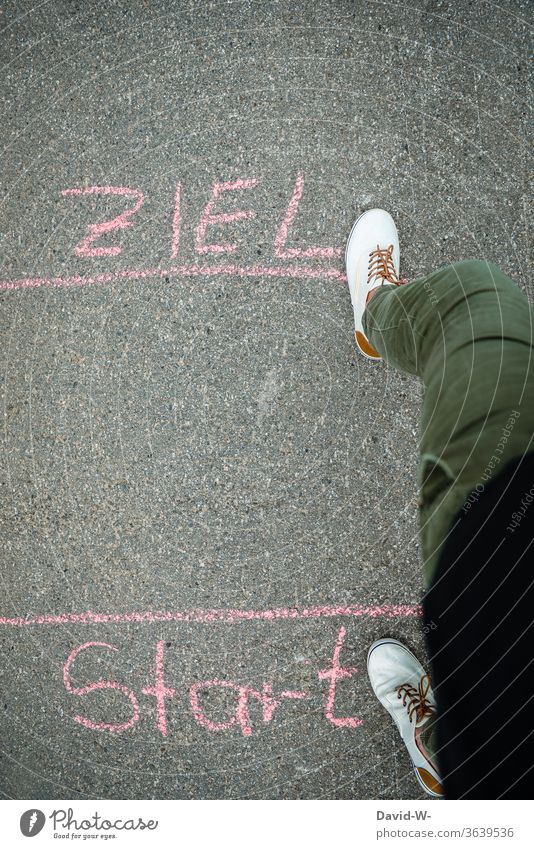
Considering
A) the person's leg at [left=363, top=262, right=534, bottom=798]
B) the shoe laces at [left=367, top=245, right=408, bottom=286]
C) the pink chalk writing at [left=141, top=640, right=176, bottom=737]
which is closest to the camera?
the person's leg at [left=363, top=262, right=534, bottom=798]

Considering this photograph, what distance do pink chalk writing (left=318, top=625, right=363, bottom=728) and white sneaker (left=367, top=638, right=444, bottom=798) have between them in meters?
0.08

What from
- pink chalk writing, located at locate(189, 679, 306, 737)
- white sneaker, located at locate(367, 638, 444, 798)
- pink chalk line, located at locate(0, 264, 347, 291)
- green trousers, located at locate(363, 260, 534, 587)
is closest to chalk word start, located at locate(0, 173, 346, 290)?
pink chalk line, located at locate(0, 264, 347, 291)

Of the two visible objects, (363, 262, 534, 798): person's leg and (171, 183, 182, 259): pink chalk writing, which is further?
(171, 183, 182, 259): pink chalk writing

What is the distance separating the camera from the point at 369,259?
5.21ft

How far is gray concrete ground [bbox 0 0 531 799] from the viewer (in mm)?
1654

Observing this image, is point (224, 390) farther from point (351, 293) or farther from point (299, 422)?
point (351, 293)

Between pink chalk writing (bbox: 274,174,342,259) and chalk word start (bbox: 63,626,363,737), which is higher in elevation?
pink chalk writing (bbox: 274,174,342,259)

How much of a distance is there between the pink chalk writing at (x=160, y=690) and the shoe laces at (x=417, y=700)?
0.65 m

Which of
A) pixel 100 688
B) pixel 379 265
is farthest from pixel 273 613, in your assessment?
pixel 379 265

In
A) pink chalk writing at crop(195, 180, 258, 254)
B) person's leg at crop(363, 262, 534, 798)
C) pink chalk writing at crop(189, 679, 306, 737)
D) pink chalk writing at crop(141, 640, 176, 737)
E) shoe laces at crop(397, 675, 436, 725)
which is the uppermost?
pink chalk writing at crop(195, 180, 258, 254)

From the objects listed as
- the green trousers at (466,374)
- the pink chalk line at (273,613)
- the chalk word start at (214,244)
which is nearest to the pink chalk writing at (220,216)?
the chalk word start at (214,244)

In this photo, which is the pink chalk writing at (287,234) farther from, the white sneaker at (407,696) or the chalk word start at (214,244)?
the white sneaker at (407,696)

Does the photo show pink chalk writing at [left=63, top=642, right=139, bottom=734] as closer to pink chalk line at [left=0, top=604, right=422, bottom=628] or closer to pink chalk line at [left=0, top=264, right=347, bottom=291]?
pink chalk line at [left=0, top=604, right=422, bottom=628]

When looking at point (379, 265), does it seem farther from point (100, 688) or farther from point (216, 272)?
point (100, 688)
